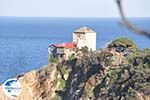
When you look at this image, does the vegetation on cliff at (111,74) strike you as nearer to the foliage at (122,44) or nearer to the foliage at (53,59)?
the foliage at (122,44)

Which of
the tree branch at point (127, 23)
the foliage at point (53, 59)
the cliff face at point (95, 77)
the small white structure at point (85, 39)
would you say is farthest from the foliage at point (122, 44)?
the tree branch at point (127, 23)

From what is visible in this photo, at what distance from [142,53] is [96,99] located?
23.2ft

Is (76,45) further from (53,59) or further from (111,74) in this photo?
(111,74)

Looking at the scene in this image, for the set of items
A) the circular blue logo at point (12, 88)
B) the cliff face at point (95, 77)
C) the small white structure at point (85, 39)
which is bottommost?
the circular blue logo at point (12, 88)

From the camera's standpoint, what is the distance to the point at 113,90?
152ft

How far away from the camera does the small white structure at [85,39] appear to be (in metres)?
58.2

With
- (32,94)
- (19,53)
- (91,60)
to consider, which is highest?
(91,60)

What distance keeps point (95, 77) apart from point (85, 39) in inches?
398

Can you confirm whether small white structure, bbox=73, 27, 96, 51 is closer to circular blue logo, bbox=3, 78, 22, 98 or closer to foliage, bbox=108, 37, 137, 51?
foliage, bbox=108, 37, 137, 51

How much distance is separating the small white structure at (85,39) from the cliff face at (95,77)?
77.2 inches

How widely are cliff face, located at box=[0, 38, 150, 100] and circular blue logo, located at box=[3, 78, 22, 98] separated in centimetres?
36

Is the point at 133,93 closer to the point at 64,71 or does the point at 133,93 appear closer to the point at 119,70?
the point at 119,70

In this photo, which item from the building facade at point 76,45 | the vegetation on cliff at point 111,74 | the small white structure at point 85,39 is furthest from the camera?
the small white structure at point 85,39

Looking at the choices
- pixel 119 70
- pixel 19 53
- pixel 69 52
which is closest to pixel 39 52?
pixel 19 53
